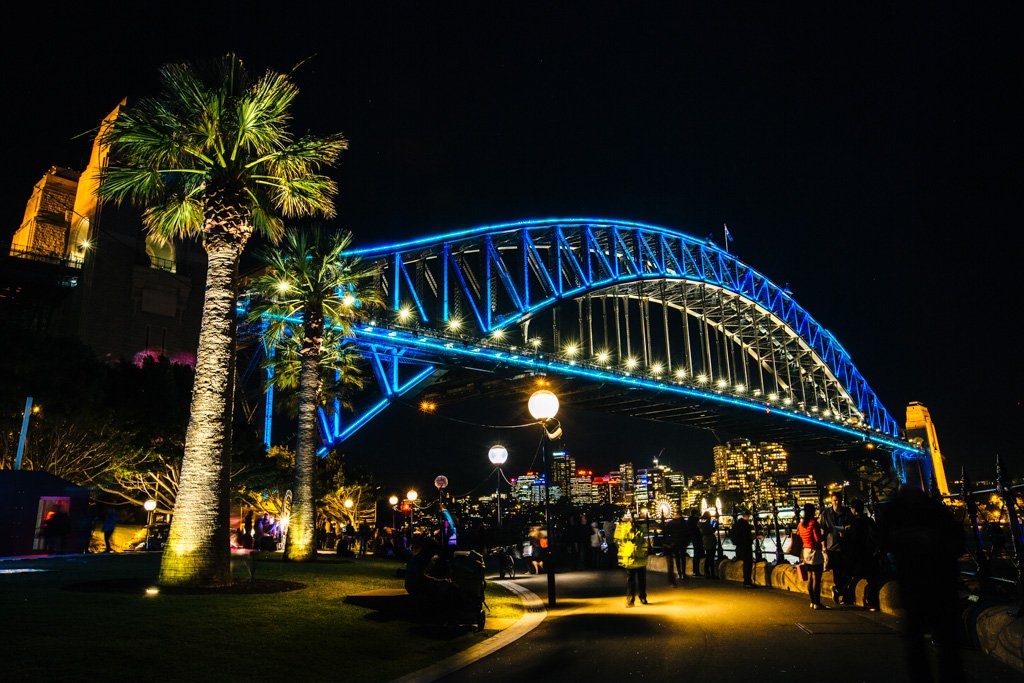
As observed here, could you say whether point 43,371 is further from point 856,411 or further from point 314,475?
point 856,411

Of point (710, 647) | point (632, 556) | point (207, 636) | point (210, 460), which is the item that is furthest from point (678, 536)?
point (207, 636)

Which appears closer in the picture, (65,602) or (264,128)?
(65,602)

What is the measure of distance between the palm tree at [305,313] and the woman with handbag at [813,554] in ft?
44.7

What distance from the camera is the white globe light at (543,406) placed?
14.4 m

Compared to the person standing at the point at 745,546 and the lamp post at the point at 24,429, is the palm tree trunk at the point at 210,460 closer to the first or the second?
the person standing at the point at 745,546

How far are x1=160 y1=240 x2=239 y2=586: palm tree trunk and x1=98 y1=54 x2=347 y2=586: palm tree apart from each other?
0.02 m

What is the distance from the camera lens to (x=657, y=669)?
6676 millimetres

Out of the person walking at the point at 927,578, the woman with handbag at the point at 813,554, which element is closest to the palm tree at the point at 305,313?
the woman with handbag at the point at 813,554

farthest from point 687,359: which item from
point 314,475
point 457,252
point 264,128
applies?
point 264,128

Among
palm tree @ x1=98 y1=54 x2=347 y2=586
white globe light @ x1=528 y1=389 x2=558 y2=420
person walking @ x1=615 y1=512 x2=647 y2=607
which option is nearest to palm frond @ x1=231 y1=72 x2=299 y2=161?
palm tree @ x1=98 y1=54 x2=347 y2=586

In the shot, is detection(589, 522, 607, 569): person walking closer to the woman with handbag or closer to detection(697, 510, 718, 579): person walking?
detection(697, 510, 718, 579): person walking

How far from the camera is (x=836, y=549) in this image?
10.8 metres

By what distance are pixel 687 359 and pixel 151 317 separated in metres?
63.5

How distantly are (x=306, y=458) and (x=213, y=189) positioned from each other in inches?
377
